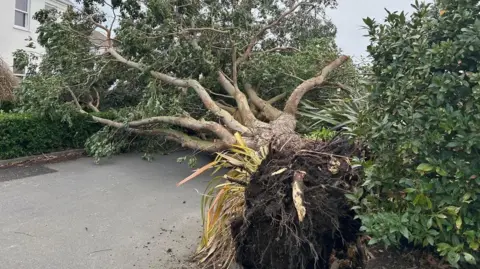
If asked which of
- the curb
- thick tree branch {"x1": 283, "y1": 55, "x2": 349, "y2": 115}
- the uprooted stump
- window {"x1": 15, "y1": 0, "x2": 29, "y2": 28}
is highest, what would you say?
window {"x1": 15, "y1": 0, "x2": 29, "y2": 28}

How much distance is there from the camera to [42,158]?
7.93 meters

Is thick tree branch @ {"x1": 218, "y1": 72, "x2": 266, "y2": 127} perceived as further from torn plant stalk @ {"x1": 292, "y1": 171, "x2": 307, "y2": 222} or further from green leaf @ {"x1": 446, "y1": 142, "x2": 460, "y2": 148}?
green leaf @ {"x1": 446, "y1": 142, "x2": 460, "y2": 148}

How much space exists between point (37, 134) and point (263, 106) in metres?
5.28

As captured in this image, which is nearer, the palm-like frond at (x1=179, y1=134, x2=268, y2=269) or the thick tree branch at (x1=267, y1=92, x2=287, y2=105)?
the palm-like frond at (x1=179, y1=134, x2=268, y2=269)

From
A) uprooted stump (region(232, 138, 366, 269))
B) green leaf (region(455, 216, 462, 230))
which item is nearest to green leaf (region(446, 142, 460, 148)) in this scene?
green leaf (region(455, 216, 462, 230))

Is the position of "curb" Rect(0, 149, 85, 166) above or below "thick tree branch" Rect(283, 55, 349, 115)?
below

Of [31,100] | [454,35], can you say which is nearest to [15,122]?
[31,100]

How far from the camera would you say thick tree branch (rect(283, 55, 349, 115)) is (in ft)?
23.1

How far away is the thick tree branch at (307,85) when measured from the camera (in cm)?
704

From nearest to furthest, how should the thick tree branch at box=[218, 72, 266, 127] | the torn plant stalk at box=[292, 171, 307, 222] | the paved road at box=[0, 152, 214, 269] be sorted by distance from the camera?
the torn plant stalk at box=[292, 171, 307, 222] → the paved road at box=[0, 152, 214, 269] → the thick tree branch at box=[218, 72, 266, 127]

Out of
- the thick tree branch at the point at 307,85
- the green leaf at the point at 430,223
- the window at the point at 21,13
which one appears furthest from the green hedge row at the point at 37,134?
the window at the point at 21,13

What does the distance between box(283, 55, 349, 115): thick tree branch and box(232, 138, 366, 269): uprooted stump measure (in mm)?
3885

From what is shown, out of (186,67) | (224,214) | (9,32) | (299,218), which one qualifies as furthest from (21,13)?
(299,218)

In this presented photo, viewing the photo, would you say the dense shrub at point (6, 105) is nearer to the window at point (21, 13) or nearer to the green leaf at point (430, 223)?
the window at point (21, 13)
